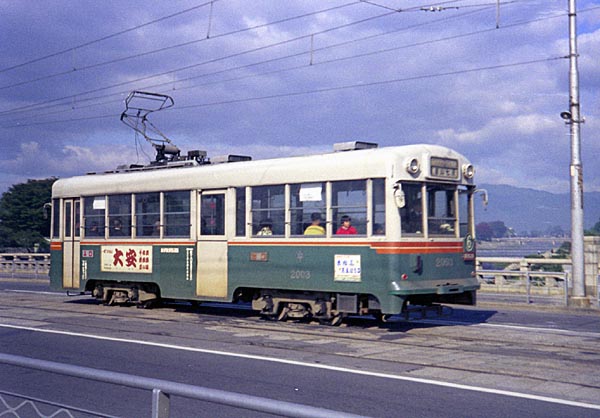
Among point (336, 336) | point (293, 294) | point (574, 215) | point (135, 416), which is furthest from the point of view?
point (574, 215)

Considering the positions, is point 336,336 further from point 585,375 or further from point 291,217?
point 585,375

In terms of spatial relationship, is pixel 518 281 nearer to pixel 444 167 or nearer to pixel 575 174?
pixel 575 174

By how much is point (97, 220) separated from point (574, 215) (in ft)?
38.8

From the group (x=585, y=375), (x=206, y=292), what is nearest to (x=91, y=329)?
(x=206, y=292)

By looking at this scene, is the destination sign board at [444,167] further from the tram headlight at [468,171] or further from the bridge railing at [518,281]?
the bridge railing at [518,281]

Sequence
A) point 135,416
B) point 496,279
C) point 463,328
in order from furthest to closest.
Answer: point 496,279, point 463,328, point 135,416

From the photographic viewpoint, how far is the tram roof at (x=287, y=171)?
13383 millimetres

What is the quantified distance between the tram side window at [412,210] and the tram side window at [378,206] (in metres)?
0.35

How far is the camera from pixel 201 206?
16.3 meters

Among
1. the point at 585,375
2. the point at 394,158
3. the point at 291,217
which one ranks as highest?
the point at 394,158

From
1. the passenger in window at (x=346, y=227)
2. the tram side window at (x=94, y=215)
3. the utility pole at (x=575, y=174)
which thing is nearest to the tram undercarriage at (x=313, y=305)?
the passenger in window at (x=346, y=227)

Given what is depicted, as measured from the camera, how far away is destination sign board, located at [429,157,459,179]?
549 inches

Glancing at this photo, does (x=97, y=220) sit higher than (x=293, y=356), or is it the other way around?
(x=97, y=220)

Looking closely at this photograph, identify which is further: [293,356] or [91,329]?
[91,329]
